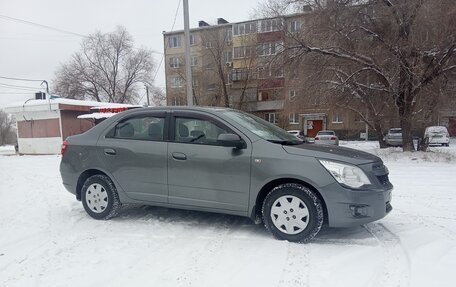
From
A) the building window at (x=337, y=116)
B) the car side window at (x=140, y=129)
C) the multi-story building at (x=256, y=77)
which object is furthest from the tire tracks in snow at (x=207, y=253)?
the building window at (x=337, y=116)

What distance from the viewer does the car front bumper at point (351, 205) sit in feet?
13.4

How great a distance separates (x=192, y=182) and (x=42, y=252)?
6.44ft

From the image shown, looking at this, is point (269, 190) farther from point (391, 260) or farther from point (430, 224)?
point (430, 224)

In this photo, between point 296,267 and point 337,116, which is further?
point 337,116

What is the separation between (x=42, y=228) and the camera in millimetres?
5059

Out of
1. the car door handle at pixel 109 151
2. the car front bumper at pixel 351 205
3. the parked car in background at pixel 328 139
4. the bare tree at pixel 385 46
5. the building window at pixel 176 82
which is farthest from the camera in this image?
the building window at pixel 176 82

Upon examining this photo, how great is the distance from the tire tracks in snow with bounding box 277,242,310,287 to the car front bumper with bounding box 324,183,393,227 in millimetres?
502

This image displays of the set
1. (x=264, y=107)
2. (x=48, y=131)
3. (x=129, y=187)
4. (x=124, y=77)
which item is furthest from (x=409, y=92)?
(x=124, y=77)

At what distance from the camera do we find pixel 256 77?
73.6ft

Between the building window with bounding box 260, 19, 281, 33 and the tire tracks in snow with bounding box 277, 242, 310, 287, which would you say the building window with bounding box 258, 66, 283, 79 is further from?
the tire tracks in snow with bounding box 277, 242, 310, 287

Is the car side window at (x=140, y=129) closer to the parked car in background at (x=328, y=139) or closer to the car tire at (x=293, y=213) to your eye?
the car tire at (x=293, y=213)

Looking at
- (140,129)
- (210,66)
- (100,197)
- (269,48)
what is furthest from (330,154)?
(210,66)

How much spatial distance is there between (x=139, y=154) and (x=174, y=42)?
5084 cm

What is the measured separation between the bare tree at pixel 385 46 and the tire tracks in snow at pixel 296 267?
37.7ft
